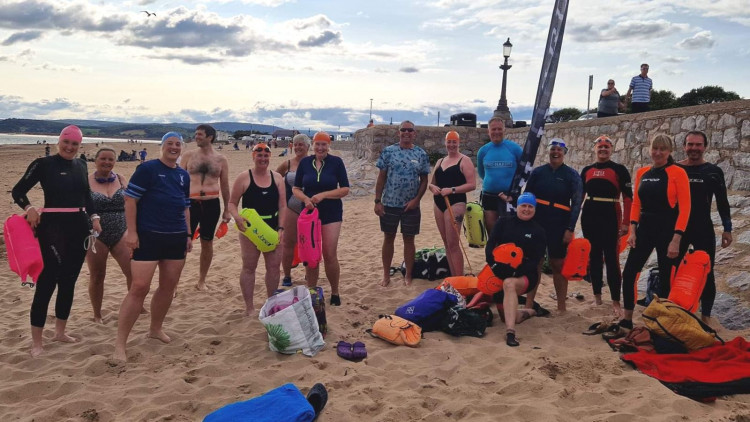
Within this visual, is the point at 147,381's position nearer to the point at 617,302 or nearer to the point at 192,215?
the point at 192,215

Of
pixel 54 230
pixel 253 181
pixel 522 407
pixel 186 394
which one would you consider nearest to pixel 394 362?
pixel 522 407

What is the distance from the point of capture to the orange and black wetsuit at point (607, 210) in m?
5.02

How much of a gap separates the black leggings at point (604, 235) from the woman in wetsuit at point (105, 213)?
15.4 feet

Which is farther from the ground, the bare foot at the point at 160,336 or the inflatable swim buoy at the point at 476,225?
the inflatable swim buoy at the point at 476,225

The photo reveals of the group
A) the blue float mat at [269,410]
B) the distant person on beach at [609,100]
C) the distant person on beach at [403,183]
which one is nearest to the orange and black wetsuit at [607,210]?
the distant person on beach at [403,183]

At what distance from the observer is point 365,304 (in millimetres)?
5695

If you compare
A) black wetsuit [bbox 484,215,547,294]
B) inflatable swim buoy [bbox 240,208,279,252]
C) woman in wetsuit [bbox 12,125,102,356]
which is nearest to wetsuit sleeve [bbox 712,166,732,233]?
black wetsuit [bbox 484,215,547,294]

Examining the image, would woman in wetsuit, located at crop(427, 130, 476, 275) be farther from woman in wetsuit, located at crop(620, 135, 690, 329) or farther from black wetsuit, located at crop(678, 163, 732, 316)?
black wetsuit, located at crop(678, 163, 732, 316)

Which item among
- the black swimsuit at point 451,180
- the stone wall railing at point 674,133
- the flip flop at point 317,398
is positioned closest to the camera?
the flip flop at point 317,398

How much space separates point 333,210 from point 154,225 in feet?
6.31

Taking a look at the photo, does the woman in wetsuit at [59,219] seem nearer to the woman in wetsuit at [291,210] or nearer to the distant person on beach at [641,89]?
the woman in wetsuit at [291,210]

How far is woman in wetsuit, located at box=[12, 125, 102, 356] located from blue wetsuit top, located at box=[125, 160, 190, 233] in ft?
2.13

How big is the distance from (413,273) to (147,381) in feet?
12.0

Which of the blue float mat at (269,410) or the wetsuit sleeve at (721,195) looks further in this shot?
the wetsuit sleeve at (721,195)
